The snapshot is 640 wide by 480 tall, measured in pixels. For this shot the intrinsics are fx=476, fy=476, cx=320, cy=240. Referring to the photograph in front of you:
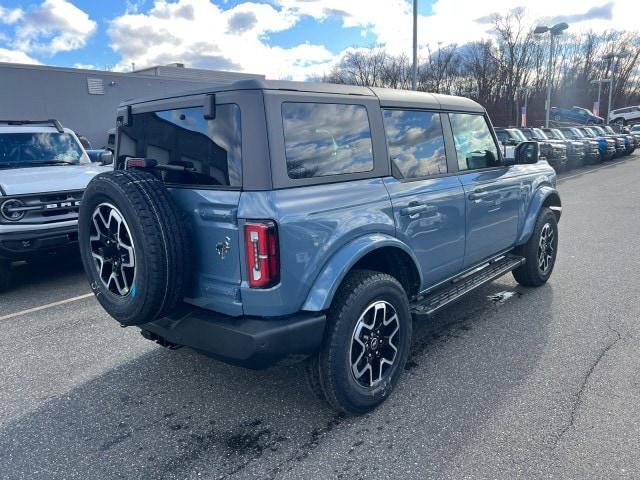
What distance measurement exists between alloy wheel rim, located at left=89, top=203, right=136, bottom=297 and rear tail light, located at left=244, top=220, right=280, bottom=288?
2.25 ft

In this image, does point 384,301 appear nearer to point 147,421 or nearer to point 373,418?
point 373,418

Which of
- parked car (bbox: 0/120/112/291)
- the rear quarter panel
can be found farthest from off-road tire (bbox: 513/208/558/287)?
parked car (bbox: 0/120/112/291)

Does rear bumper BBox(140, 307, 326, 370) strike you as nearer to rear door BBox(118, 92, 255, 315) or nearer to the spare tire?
rear door BBox(118, 92, 255, 315)

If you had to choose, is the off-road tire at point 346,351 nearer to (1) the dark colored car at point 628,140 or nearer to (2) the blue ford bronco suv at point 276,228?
(2) the blue ford bronco suv at point 276,228

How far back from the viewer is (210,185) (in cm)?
269

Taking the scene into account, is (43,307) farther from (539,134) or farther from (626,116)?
(626,116)

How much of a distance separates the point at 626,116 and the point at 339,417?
Result: 5662cm

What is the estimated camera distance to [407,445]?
8.70ft

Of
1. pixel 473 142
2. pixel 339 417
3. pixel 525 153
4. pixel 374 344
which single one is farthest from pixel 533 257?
pixel 339 417

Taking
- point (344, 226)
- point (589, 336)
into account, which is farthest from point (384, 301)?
point (589, 336)

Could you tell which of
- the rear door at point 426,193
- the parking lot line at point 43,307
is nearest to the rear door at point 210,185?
the rear door at point 426,193

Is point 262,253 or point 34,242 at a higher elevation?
point 262,253

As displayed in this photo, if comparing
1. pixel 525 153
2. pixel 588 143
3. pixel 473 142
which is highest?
pixel 473 142

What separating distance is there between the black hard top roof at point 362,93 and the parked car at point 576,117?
45.5 meters
